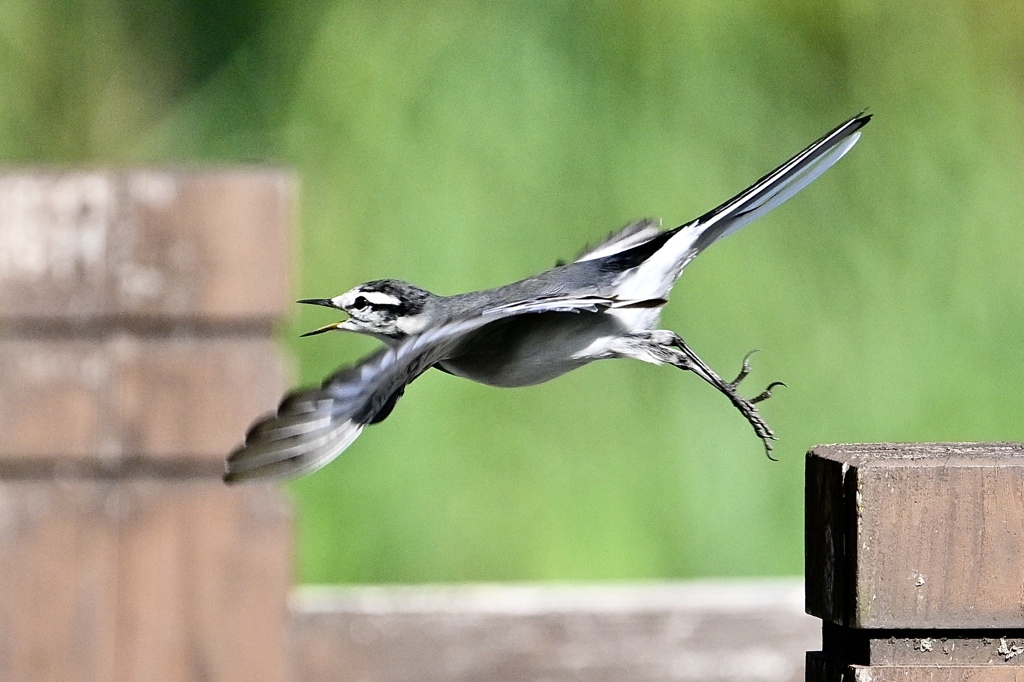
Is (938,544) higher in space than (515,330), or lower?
lower

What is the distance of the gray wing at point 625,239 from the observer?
75.7 inches

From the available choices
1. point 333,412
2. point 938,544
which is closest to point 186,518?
point 333,412

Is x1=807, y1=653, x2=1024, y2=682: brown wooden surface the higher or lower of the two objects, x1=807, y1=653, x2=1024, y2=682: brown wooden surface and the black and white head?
the lower

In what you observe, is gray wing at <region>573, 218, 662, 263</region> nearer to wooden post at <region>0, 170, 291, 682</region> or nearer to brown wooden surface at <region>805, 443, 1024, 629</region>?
wooden post at <region>0, 170, 291, 682</region>

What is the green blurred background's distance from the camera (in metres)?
2.88

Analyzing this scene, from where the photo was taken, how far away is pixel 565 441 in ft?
9.74

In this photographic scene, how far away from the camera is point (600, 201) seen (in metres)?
3.08

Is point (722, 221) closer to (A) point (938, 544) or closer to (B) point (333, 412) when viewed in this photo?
(B) point (333, 412)

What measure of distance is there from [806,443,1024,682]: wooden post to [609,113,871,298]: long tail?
0.68m

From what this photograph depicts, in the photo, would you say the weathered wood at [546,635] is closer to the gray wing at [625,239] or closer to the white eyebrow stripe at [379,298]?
the gray wing at [625,239]

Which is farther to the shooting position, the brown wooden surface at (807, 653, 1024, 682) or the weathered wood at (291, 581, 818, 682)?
the weathered wood at (291, 581, 818, 682)

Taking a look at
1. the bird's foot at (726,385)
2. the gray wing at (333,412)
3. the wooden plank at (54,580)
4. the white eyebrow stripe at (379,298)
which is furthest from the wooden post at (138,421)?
the gray wing at (333,412)

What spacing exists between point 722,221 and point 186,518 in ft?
3.31

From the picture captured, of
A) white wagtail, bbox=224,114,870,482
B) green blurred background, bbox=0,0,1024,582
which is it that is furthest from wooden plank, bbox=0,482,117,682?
white wagtail, bbox=224,114,870,482
